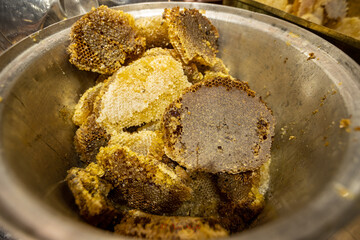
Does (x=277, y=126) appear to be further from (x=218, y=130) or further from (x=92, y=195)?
(x=92, y=195)

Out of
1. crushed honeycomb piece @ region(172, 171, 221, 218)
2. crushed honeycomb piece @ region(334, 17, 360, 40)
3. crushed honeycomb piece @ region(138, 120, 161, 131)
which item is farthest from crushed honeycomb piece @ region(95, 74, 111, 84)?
crushed honeycomb piece @ region(334, 17, 360, 40)

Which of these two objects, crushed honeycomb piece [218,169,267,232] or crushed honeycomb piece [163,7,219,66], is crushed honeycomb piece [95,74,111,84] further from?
crushed honeycomb piece [218,169,267,232]

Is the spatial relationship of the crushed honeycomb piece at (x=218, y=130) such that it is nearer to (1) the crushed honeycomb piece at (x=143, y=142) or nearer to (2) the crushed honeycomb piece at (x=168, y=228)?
(1) the crushed honeycomb piece at (x=143, y=142)

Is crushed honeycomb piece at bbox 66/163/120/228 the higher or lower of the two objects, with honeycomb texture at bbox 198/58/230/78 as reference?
lower

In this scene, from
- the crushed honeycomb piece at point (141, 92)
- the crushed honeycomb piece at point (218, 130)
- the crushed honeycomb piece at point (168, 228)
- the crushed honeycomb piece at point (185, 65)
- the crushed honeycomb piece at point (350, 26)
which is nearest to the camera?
the crushed honeycomb piece at point (168, 228)

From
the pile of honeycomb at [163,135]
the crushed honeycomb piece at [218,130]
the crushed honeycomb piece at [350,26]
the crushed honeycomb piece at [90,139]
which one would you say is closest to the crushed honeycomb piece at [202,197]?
the pile of honeycomb at [163,135]

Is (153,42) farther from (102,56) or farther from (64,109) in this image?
(64,109)

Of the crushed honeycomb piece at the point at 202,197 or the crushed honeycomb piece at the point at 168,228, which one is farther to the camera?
the crushed honeycomb piece at the point at 202,197
